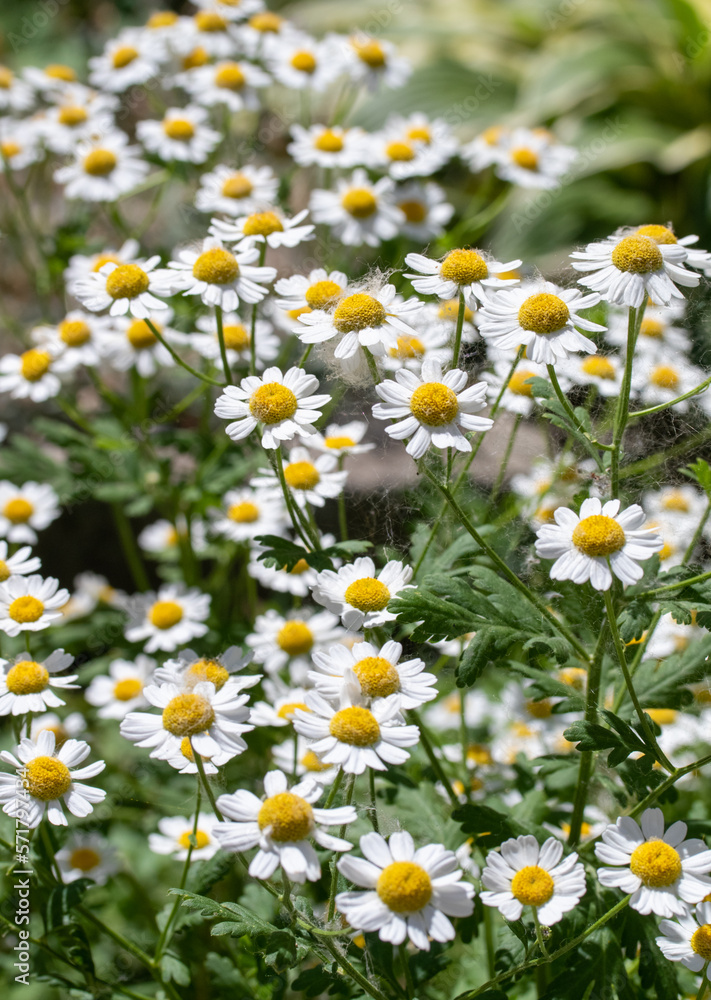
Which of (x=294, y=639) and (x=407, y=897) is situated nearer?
(x=407, y=897)

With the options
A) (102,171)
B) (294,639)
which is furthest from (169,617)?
(102,171)

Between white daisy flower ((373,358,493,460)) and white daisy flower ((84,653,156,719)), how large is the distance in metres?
1.15

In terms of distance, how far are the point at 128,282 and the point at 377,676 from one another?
90 centimetres

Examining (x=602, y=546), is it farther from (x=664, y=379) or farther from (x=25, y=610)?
(x=25, y=610)

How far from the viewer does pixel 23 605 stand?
1.54 m

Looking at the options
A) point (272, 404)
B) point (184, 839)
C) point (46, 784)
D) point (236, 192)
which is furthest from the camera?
point (236, 192)

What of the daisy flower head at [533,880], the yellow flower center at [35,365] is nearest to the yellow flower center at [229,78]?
the yellow flower center at [35,365]

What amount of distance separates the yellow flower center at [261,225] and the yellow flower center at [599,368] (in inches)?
27.1

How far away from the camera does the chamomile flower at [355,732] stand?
114 centimetres

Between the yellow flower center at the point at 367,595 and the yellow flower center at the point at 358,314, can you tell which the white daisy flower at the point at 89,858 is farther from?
the yellow flower center at the point at 358,314

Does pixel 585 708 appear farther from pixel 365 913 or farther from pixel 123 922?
pixel 123 922

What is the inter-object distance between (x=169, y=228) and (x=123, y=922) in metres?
3.90

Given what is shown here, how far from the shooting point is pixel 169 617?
7.10 feet

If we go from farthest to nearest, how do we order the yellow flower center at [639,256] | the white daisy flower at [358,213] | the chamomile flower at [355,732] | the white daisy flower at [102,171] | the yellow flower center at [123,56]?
the yellow flower center at [123,56], the white daisy flower at [102,171], the white daisy flower at [358,213], the yellow flower center at [639,256], the chamomile flower at [355,732]
